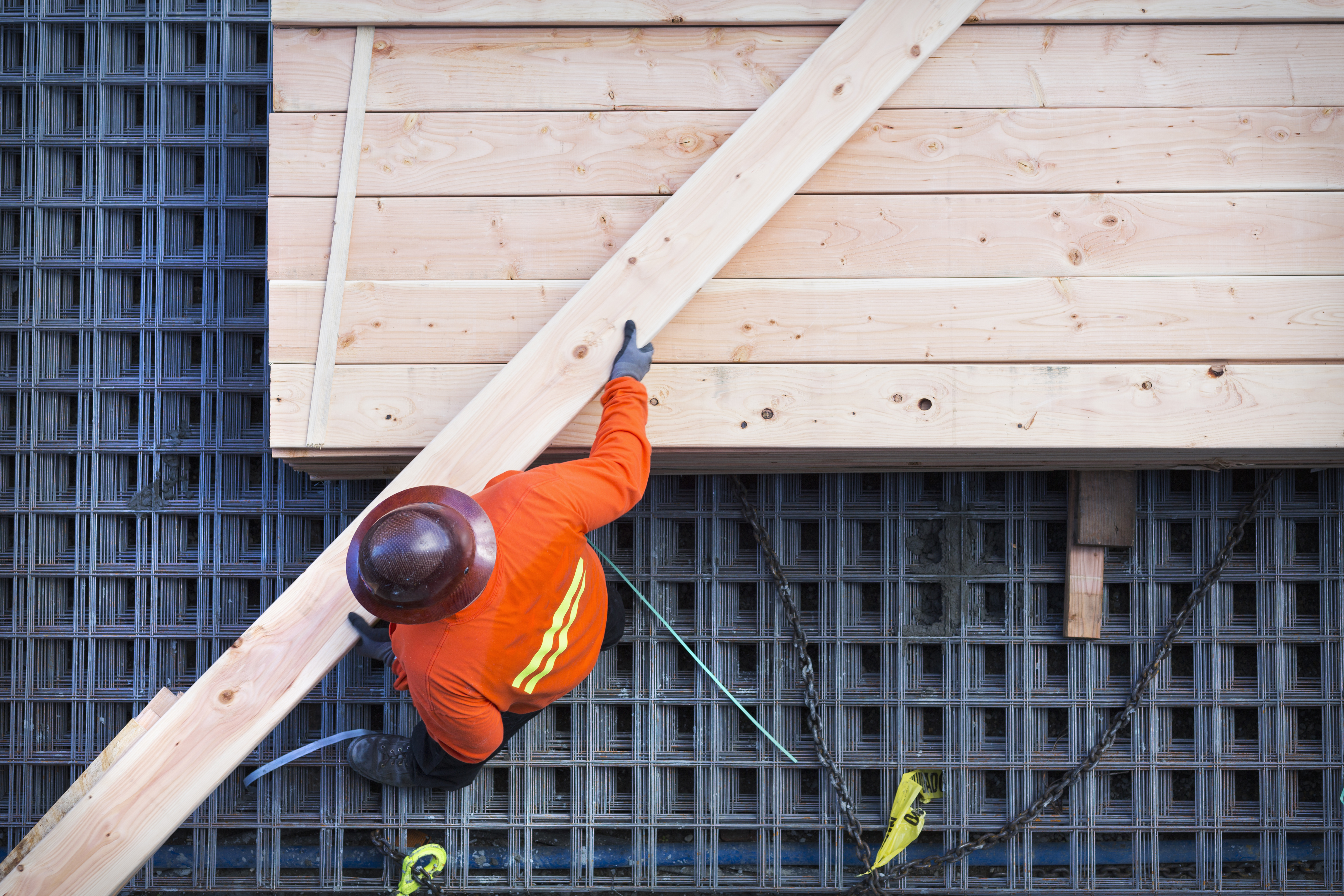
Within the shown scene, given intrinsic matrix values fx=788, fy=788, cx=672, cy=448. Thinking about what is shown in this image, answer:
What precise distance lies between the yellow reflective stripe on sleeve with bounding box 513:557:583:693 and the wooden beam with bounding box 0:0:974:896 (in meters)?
0.41

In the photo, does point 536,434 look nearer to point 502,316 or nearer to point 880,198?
point 502,316

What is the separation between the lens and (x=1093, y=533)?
2877mm

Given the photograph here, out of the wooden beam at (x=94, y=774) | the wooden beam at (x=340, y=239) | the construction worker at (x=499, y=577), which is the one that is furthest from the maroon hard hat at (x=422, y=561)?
the wooden beam at (x=94, y=774)

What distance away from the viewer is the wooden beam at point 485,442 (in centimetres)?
223

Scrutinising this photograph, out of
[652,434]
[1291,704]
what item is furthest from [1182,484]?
[652,434]

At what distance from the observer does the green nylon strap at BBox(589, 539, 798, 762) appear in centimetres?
298

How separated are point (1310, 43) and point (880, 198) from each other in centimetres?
141

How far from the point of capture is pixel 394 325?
2420mm

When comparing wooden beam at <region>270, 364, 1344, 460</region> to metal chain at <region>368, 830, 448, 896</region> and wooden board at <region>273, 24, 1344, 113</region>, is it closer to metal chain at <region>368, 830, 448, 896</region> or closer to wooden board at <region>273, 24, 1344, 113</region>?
wooden board at <region>273, 24, 1344, 113</region>

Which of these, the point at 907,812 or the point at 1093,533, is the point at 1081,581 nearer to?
the point at 1093,533

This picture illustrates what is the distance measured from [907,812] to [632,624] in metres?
1.25

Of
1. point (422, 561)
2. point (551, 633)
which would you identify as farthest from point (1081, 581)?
point (422, 561)

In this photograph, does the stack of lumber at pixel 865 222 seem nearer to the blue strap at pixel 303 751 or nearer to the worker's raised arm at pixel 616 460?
the worker's raised arm at pixel 616 460

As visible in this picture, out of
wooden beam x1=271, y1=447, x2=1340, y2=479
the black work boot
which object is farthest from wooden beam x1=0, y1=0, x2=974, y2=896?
the black work boot
